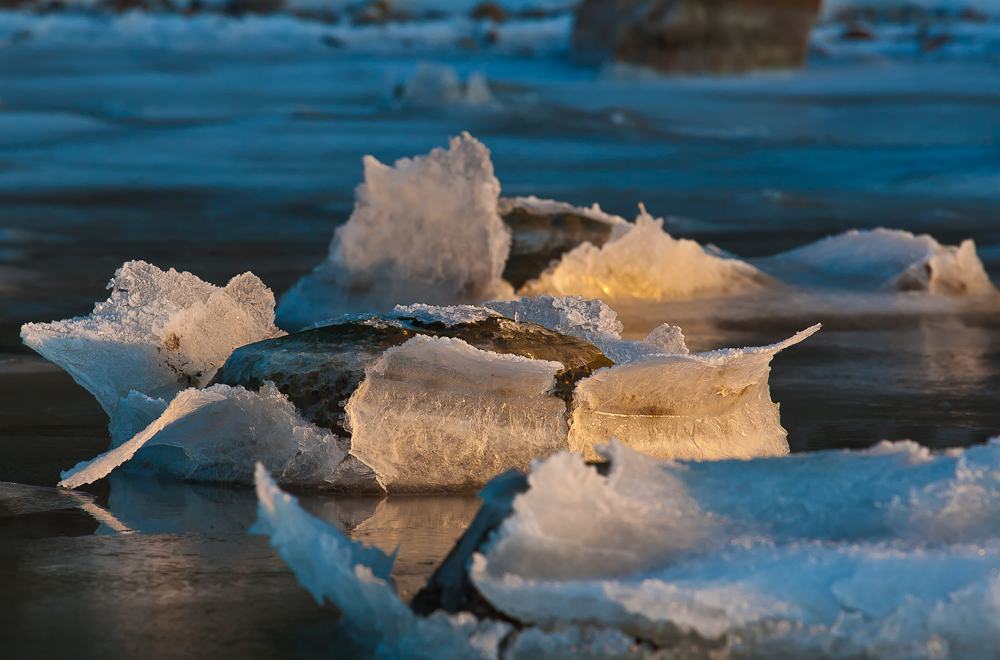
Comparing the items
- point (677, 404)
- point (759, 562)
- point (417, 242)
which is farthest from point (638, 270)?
point (759, 562)

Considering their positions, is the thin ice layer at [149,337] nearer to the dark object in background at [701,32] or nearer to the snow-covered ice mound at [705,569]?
the snow-covered ice mound at [705,569]

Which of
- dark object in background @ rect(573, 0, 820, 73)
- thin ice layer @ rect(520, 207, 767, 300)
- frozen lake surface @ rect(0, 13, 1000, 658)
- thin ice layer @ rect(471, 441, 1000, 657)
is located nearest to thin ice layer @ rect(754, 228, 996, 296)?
frozen lake surface @ rect(0, 13, 1000, 658)

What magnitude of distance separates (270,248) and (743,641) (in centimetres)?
448

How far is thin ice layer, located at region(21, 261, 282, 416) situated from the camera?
2258 mm

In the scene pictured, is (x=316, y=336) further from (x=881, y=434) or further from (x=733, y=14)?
(x=733, y=14)

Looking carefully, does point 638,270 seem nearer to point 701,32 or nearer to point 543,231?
point 543,231

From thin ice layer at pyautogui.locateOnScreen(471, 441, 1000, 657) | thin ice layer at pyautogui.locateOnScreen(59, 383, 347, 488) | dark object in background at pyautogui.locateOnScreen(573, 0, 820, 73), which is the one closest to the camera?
thin ice layer at pyautogui.locateOnScreen(471, 441, 1000, 657)

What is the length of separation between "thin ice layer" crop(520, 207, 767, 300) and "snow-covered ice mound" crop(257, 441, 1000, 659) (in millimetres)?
2568

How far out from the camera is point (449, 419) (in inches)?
81.0

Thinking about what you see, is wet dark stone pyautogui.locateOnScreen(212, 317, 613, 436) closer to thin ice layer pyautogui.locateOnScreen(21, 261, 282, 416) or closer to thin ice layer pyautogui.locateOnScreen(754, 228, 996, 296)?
thin ice layer pyautogui.locateOnScreen(21, 261, 282, 416)

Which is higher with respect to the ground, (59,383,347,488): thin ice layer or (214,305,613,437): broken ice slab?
(214,305,613,437): broken ice slab

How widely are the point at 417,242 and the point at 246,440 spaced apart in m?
1.85

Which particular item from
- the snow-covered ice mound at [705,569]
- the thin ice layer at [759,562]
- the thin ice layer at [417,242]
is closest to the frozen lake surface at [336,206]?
the snow-covered ice mound at [705,569]

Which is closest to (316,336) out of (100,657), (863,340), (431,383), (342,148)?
(431,383)
